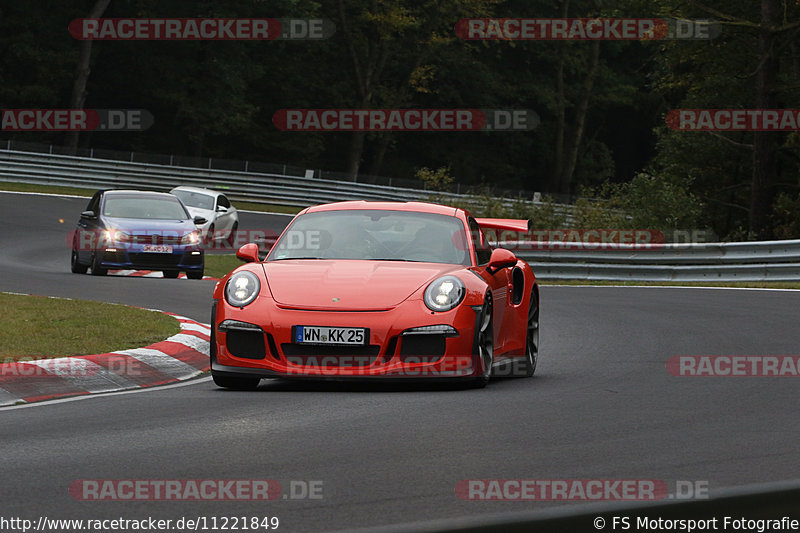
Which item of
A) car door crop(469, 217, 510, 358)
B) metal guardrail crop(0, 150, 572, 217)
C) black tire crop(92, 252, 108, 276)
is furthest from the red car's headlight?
metal guardrail crop(0, 150, 572, 217)

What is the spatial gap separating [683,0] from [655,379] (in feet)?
79.2

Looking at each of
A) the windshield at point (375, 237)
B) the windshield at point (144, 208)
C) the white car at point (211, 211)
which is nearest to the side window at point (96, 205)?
the windshield at point (144, 208)

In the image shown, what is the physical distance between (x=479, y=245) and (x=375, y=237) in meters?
0.89

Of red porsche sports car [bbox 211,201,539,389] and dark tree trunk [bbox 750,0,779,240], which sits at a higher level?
dark tree trunk [bbox 750,0,779,240]

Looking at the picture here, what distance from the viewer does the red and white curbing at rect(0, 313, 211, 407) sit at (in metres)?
8.67

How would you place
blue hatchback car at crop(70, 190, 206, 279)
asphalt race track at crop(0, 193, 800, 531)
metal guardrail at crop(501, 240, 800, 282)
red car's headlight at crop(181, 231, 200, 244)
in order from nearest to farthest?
asphalt race track at crop(0, 193, 800, 531), blue hatchback car at crop(70, 190, 206, 279), red car's headlight at crop(181, 231, 200, 244), metal guardrail at crop(501, 240, 800, 282)

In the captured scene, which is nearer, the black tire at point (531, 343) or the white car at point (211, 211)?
the black tire at point (531, 343)

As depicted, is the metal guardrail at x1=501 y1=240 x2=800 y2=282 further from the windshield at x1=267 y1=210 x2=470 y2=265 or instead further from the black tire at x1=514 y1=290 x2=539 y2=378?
the windshield at x1=267 y1=210 x2=470 y2=265

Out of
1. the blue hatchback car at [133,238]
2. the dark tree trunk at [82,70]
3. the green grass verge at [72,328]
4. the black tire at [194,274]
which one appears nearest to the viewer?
the green grass verge at [72,328]

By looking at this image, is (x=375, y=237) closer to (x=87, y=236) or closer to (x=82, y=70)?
(x=87, y=236)

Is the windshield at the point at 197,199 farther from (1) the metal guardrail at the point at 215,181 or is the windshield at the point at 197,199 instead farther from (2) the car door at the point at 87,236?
(1) the metal guardrail at the point at 215,181

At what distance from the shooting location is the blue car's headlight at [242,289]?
8820 millimetres

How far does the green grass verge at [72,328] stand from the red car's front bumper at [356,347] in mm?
1786

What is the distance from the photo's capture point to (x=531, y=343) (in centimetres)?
1033
